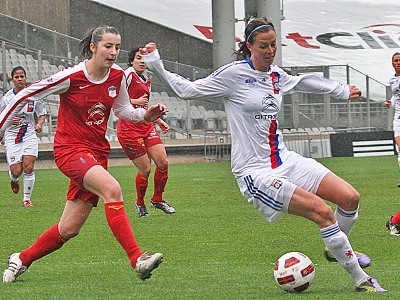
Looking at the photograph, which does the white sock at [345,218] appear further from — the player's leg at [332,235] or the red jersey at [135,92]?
the red jersey at [135,92]

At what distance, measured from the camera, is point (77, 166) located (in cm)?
775

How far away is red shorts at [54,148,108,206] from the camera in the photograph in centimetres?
774

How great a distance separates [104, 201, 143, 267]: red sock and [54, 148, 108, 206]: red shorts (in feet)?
1.12

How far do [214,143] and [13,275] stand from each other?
79.3 feet

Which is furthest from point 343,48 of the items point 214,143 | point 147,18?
point 214,143

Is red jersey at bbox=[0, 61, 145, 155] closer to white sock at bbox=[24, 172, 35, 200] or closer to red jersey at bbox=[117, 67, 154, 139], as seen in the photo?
red jersey at bbox=[117, 67, 154, 139]

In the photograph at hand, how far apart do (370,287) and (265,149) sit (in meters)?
1.30

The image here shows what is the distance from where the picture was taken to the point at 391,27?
43.7 meters

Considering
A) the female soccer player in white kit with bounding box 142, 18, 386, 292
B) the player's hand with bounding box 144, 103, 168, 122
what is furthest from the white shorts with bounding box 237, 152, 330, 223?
the player's hand with bounding box 144, 103, 168, 122

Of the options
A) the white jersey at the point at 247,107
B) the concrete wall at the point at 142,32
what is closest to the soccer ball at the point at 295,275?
the white jersey at the point at 247,107

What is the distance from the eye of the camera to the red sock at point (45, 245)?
26.2ft

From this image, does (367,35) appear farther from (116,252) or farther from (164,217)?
(116,252)

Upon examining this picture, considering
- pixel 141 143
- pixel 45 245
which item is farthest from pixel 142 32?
pixel 45 245

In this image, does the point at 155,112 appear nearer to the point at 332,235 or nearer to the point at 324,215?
the point at 324,215
